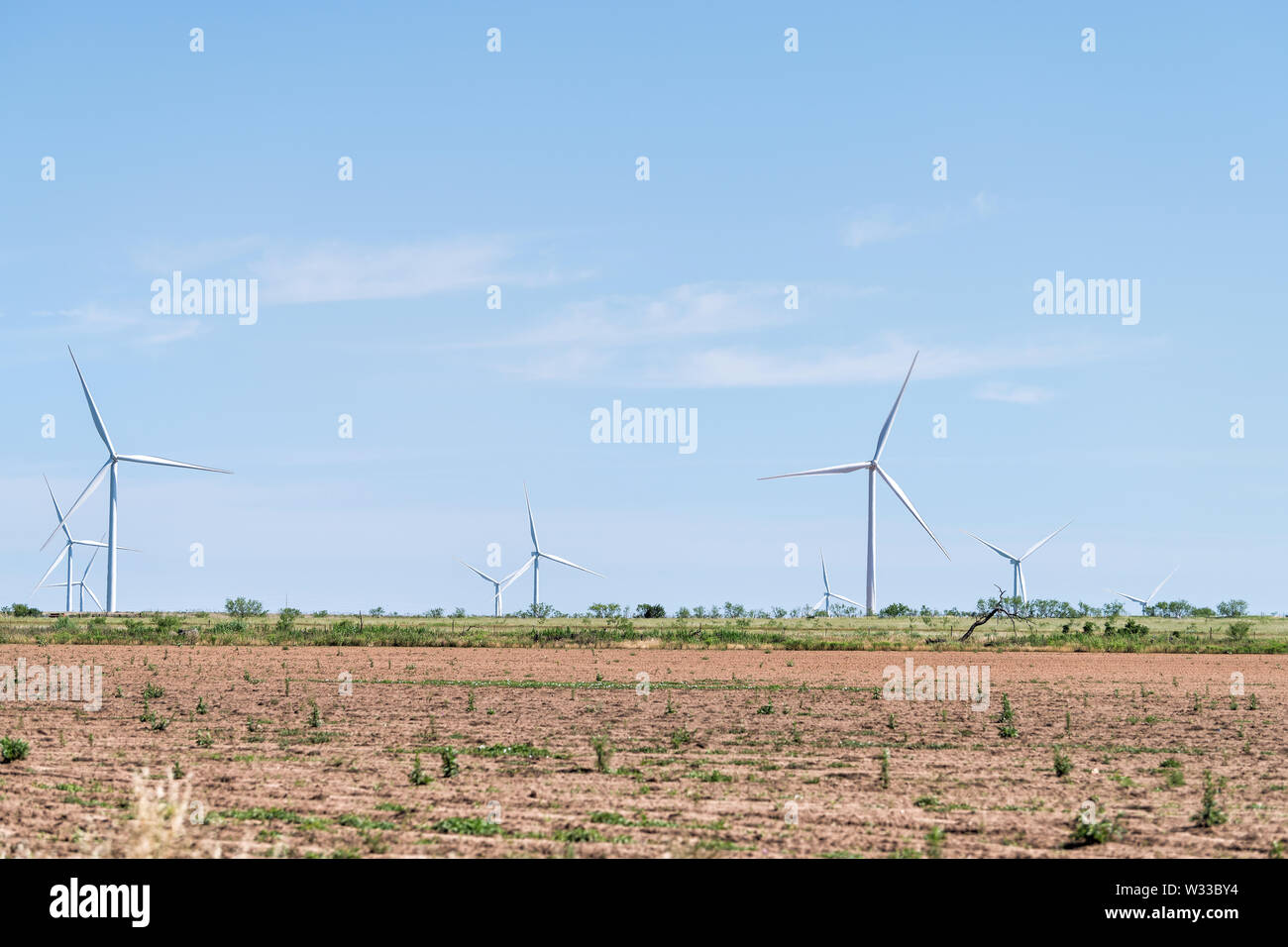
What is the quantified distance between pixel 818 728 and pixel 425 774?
40.8 feet

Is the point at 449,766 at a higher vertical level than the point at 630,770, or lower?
higher

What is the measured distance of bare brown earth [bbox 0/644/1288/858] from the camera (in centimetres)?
1622

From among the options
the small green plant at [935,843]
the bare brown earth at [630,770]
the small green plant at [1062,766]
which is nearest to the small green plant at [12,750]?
the bare brown earth at [630,770]

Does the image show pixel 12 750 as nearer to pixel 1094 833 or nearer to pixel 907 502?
pixel 1094 833

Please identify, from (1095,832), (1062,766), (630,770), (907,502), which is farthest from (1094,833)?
(907,502)

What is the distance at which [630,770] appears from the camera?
74.2 feet

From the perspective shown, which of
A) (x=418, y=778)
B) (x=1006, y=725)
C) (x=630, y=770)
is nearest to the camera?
(x=418, y=778)

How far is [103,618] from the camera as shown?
98.6 m

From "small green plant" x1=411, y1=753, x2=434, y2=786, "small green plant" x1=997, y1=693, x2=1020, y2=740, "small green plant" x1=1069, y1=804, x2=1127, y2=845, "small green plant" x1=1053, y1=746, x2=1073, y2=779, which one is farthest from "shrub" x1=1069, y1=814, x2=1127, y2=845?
"small green plant" x1=997, y1=693, x2=1020, y2=740

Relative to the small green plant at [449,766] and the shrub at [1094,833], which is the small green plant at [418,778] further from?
the shrub at [1094,833]
